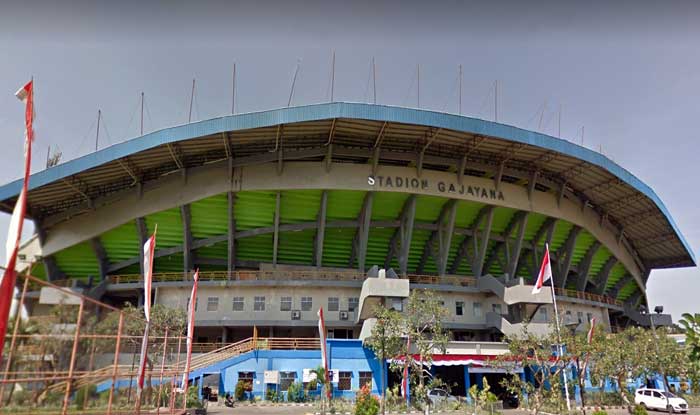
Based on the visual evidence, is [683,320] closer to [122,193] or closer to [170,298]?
[170,298]

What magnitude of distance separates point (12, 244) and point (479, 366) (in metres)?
31.3

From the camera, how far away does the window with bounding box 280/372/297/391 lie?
31.2 m

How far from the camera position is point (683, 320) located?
38.3 meters

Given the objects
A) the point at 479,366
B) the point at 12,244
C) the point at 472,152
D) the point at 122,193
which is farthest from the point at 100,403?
the point at 472,152

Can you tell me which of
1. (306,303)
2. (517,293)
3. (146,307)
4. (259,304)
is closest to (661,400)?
(517,293)

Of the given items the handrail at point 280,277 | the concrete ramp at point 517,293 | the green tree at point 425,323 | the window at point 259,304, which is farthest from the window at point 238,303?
the concrete ramp at point 517,293

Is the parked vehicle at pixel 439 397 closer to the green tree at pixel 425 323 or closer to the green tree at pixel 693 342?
the green tree at pixel 425 323

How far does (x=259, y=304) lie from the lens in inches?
1522

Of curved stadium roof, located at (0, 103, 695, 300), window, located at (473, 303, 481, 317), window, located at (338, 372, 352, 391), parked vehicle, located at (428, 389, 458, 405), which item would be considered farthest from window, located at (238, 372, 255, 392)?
window, located at (473, 303, 481, 317)

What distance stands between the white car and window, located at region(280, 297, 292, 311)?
82.3 feet

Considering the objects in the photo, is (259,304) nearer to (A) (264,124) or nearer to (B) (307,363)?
(B) (307,363)

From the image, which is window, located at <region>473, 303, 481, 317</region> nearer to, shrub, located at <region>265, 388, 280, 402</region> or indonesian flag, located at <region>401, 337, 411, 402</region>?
indonesian flag, located at <region>401, 337, 411, 402</region>

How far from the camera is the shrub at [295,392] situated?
1190 inches

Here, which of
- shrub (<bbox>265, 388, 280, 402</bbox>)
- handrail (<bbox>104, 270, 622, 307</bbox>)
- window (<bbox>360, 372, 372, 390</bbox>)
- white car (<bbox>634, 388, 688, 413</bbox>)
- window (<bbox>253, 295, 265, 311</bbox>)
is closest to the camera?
shrub (<bbox>265, 388, 280, 402</bbox>)
